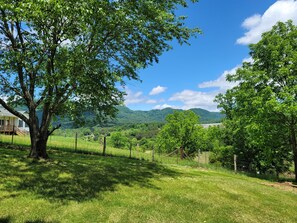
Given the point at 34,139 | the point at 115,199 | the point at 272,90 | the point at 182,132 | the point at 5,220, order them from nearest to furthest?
the point at 5,220, the point at 115,199, the point at 34,139, the point at 272,90, the point at 182,132

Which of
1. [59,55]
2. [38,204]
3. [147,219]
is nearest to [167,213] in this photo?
[147,219]

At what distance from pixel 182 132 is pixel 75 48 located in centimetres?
4547

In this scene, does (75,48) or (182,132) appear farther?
(182,132)

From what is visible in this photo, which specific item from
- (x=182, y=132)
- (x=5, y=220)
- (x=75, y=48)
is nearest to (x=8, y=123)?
(x=182, y=132)

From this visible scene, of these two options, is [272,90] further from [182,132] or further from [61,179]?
[182,132]

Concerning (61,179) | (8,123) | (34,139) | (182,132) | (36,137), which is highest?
(8,123)

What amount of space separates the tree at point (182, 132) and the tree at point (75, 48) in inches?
1601

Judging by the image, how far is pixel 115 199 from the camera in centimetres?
896

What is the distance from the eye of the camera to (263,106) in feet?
68.6

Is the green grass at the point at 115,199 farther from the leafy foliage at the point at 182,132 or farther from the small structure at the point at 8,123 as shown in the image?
the leafy foliage at the point at 182,132

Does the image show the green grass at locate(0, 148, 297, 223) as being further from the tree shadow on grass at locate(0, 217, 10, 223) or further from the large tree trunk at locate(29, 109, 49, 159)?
the large tree trunk at locate(29, 109, 49, 159)

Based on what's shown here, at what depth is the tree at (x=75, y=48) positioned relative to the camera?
10.1m

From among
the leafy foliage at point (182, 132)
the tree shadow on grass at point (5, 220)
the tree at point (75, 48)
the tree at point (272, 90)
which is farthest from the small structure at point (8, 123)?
the tree shadow on grass at point (5, 220)

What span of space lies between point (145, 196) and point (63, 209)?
3246 millimetres
